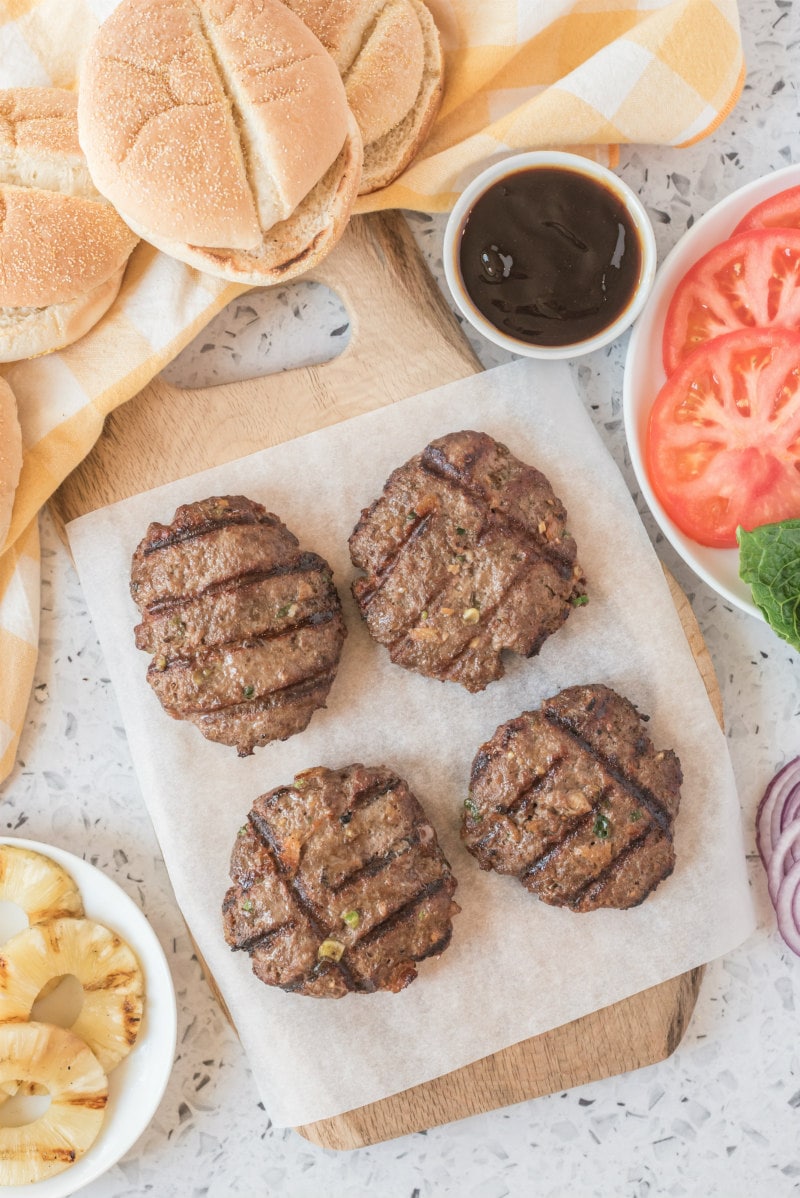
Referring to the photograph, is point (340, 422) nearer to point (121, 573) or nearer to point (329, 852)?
point (121, 573)

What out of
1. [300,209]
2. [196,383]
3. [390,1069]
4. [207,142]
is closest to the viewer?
[207,142]

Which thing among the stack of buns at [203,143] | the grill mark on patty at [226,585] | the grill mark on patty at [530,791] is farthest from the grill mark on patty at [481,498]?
the stack of buns at [203,143]

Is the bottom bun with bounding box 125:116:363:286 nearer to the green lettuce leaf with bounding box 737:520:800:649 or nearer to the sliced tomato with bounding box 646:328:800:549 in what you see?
the sliced tomato with bounding box 646:328:800:549

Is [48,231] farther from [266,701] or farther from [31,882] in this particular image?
Answer: [31,882]

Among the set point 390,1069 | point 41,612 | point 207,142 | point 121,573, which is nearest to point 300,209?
point 207,142

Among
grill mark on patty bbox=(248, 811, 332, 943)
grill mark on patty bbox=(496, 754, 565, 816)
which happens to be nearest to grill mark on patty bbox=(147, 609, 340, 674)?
grill mark on patty bbox=(248, 811, 332, 943)

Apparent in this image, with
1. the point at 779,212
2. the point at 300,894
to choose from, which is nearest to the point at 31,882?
the point at 300,894
